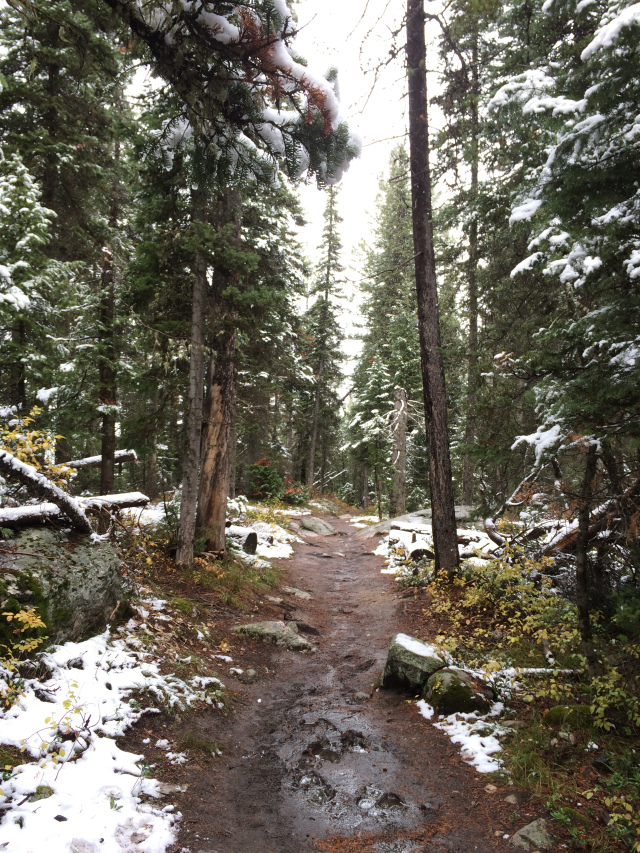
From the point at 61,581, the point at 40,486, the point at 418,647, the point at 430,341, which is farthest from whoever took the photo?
the point at 430,341

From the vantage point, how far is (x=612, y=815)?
10.2 feet

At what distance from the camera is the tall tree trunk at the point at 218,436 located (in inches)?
396

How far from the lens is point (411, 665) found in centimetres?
577

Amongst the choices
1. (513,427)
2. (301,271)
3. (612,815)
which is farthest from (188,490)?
(301,271)

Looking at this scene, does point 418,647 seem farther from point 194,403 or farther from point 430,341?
point 194,403

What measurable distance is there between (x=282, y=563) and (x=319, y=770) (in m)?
8.48

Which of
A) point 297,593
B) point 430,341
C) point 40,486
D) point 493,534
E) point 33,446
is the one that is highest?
point 430,341

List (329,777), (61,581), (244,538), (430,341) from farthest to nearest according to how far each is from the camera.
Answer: (244,538) → (430,341) → (61,581) → (329,777)

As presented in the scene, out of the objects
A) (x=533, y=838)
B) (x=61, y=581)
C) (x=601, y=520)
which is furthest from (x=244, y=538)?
(x=533, y=838)

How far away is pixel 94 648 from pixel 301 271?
1769 cm

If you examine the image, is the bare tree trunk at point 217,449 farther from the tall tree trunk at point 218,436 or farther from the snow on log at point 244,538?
the snow on log at point 244,538

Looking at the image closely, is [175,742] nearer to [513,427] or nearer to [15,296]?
[513,427]

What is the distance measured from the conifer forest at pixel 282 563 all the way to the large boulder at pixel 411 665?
1.1 inches

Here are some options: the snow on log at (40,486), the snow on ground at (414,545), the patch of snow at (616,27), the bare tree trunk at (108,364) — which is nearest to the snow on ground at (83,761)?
the snow on log at (40,486)
